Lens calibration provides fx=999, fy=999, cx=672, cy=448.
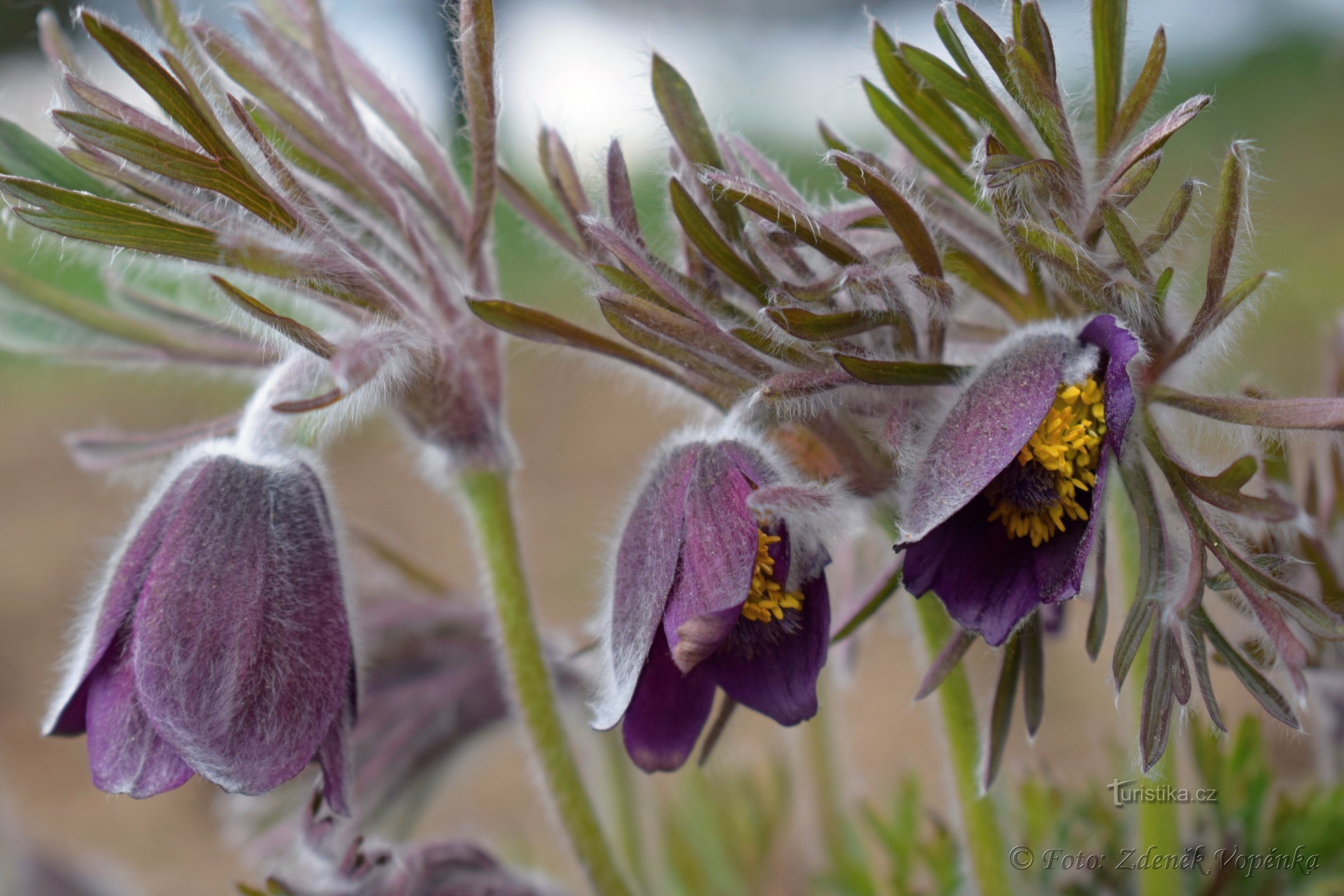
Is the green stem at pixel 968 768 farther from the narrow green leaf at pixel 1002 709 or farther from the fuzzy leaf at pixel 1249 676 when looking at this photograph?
the fuzzy leaf at pixel 1249 676

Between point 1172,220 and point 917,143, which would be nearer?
point 1172,220

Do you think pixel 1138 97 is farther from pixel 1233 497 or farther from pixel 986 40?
pixel 1233 497

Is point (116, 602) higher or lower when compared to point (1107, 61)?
lower

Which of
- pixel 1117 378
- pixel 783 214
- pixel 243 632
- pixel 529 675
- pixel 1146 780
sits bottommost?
pixel 1146 780

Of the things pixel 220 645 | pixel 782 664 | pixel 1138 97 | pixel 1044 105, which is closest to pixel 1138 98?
pixel 1138 97

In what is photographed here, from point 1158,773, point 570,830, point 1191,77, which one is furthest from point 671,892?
point 1191,77

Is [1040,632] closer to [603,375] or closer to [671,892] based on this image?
[603,375]
